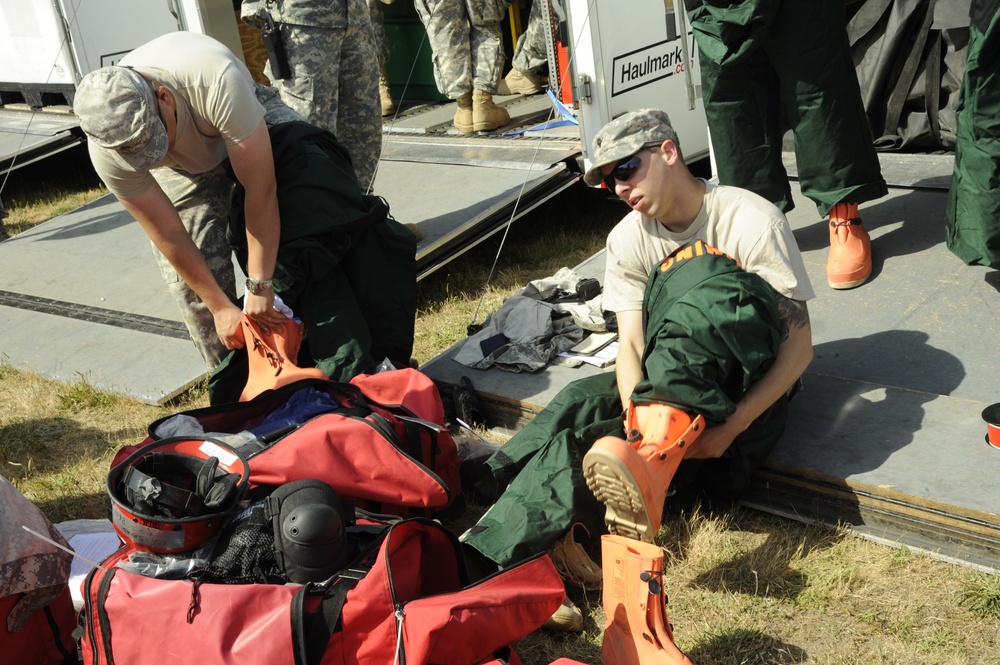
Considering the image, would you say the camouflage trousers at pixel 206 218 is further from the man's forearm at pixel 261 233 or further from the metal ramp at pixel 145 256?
the metal ramp at pixel 145 256

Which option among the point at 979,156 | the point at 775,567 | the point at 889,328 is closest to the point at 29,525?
the point at 775,567

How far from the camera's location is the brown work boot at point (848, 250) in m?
3.66

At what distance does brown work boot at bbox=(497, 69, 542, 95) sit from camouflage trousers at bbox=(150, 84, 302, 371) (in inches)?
145

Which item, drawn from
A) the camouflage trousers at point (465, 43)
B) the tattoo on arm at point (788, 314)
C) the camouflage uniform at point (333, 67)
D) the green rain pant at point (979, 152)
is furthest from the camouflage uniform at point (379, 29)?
the tattoo on arm at point (788, 314)

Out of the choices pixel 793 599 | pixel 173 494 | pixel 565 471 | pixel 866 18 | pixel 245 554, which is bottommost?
pixel 793 599

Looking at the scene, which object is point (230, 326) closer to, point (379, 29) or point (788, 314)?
point (788, 314)

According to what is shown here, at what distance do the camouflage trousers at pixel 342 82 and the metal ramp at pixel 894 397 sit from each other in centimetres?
128

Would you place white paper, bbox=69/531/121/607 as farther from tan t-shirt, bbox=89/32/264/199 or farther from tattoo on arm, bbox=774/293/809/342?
tattoo on arm, bbox=774/293/809/342

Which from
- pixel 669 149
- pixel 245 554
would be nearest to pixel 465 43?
pixel 669 149

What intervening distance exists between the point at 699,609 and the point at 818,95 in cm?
199

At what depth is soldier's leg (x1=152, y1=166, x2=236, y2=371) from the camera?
3.43 meters

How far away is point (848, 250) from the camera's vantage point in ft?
12.1

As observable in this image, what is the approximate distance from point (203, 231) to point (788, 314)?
2.00 metres

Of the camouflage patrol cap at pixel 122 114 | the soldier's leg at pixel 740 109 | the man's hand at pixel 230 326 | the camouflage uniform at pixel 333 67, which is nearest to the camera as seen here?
the camouflage patrol cap at pixel 122 114
